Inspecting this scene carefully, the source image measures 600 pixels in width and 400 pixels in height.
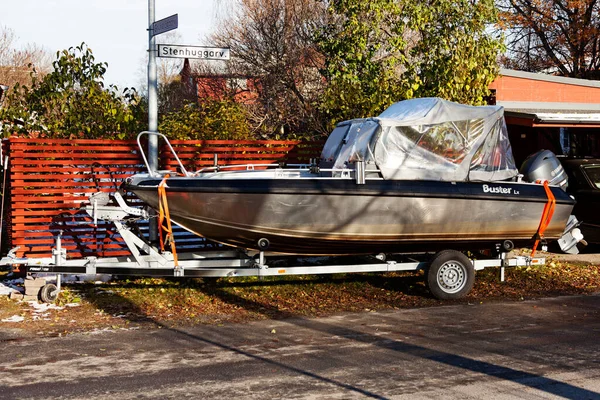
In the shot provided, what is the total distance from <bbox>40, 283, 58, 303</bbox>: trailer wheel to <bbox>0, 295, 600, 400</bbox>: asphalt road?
1478 millimetres

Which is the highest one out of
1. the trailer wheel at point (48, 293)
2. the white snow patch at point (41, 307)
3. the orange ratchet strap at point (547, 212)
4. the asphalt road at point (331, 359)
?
the orange ratchet strap at point (547, 212)

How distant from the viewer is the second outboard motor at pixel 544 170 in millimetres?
11734

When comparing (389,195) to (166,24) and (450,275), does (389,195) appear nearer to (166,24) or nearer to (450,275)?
(450,275)

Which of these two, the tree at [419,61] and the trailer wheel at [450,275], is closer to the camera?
the trailer wheel at [450,275]

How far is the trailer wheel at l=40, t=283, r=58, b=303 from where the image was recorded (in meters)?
10.2

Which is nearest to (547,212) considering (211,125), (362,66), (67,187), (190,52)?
(190,52)

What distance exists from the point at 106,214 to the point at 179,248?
7.86ft

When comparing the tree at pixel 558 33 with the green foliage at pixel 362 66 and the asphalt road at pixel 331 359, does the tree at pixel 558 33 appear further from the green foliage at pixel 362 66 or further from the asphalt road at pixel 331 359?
the asphalt road at pixel 331 359

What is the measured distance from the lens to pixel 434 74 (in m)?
14.7

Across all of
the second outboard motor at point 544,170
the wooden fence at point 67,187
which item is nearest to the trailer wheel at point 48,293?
the wooden fence at point 67,187

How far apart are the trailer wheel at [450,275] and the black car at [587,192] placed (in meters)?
4.36

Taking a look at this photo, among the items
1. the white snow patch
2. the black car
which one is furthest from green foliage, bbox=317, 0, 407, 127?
the white snow patch

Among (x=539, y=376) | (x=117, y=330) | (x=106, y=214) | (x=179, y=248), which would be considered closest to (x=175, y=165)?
A: (x=179, y=248)

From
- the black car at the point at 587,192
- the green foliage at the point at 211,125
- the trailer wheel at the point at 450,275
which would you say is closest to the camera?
the trailer wheel at the point at 450,275
